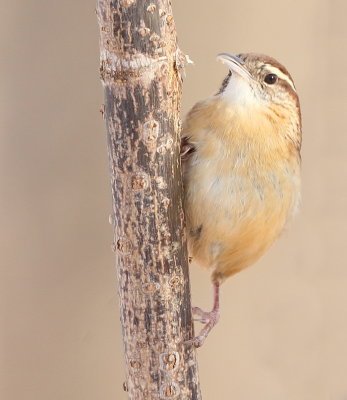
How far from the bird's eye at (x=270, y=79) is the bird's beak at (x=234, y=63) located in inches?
1.9

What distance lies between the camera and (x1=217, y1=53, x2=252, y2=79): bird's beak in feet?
5.49

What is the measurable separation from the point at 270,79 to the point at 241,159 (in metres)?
0.22

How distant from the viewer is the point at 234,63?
1.68 meters

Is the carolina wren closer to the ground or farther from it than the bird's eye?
closer to the ground

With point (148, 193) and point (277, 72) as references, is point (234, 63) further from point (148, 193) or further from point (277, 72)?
point (148, 193)

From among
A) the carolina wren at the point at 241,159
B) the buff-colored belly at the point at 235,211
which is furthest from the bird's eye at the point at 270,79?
the buff-colored belly at the point at 235,211

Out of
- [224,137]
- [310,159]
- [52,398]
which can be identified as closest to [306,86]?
[310,159]

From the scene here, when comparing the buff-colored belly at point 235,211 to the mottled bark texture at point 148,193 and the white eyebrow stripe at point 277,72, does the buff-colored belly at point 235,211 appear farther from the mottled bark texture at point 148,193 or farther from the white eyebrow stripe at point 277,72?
the white eyebrow stripe at point 277,72

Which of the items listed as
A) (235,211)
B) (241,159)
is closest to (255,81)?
(241,159)

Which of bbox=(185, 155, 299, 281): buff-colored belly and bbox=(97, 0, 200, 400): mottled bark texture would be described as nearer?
Result: bbox=(97, 0, 200, 400): mottled bark texture

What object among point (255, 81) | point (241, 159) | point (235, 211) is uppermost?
point (255, 81)

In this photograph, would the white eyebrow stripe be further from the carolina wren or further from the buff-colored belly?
the buff-colored belly

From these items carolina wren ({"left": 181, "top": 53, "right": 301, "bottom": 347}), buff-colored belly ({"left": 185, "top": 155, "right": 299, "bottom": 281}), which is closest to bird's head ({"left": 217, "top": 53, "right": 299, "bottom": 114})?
carolina wren ({"left": 181, "top": 53, "right": 301, "bottom": 347})

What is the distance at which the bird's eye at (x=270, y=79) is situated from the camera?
1.72 metres
